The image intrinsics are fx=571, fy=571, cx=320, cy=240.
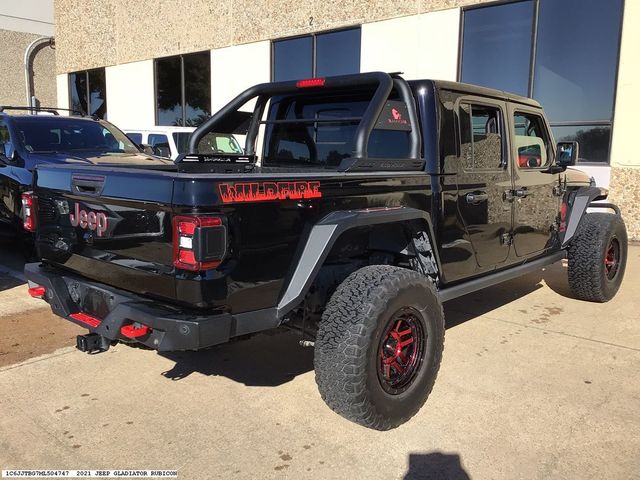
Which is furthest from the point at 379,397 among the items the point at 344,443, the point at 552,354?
the point at 552,354

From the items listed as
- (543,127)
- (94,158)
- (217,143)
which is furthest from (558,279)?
(217,143)

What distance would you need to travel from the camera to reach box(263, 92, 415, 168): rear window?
382 cm

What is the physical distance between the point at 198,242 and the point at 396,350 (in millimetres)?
1336

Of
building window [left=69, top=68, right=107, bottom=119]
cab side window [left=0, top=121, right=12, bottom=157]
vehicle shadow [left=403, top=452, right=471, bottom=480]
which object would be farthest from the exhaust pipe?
building window [left=69, top=68, right=107, bottom=119]

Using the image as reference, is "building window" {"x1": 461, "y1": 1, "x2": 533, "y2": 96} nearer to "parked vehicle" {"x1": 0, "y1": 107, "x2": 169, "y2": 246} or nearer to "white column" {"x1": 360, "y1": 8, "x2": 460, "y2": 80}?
"white column" {"x1": 360, "y1": 8, "x2": 460, "y2": 80}

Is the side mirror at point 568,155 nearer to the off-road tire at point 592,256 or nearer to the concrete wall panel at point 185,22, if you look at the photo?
the off-road tire at point 592,256

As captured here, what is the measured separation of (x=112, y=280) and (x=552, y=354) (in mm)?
3149

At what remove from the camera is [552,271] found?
712cm

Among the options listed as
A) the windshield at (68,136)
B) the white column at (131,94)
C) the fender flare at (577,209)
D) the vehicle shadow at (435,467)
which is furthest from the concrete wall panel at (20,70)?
the vehicle shadow at (435,467)

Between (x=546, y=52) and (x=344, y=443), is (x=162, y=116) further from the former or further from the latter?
(x=344, y=443)

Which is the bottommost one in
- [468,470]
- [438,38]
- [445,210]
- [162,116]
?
[468,470]

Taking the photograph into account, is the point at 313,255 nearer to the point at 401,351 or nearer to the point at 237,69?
the point at 401,351

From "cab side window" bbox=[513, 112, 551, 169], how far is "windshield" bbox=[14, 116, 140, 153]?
16.0 ft

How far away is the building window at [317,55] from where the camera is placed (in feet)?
39.0
